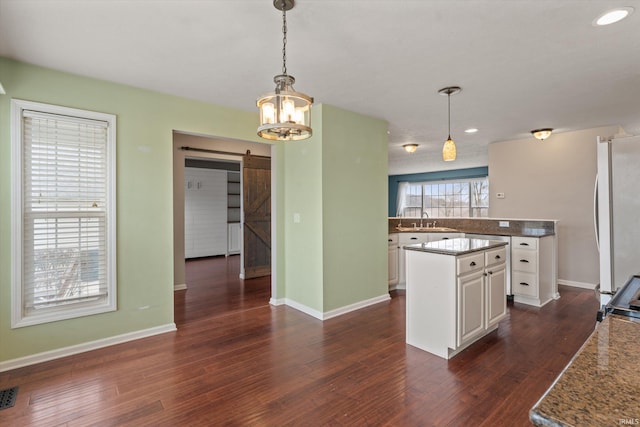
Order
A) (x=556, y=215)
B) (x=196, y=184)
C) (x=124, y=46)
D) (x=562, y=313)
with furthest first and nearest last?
(x=196, y=184) < (x=556, y=215) < (x=562, y=313) < (x=124, y=46)

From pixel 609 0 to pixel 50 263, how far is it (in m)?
4.31

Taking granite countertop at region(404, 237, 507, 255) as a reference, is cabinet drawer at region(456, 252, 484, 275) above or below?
below

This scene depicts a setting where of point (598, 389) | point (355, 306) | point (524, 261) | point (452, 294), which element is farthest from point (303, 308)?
point (598, 389)

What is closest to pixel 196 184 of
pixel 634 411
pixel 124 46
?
pixel 124 46

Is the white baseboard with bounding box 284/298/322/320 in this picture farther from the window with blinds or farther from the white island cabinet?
the window with blinds

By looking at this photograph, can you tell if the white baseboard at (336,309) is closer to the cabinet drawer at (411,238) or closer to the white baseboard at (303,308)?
the white baseboard at (303,308)

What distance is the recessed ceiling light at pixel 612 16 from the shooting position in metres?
1.92

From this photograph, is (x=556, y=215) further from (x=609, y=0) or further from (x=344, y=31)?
(x=344, y=31)

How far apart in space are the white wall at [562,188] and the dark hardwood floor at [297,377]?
1.69 m

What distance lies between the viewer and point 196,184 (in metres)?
8.03

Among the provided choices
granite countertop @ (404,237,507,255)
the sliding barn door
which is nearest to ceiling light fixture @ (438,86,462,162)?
granite countertop @ (404,237,507,255)

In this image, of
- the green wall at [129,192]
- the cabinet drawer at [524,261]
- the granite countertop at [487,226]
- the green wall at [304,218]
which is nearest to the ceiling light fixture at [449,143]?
the green wall at [304,218]

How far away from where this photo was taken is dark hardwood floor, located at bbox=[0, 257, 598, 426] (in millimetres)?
1975

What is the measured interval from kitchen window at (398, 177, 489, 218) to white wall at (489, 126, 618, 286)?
1.95 m
